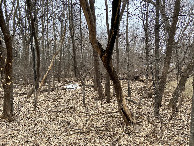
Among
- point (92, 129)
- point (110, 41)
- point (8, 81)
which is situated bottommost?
point (92, 129)

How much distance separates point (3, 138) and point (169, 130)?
4694mm

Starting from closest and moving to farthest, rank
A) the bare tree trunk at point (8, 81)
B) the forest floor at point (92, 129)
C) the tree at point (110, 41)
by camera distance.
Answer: the tree at point (110, 41)
the forest floor at point (92, 129)
the bare tree trunk at point (8, 81)

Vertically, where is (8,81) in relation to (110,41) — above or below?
below

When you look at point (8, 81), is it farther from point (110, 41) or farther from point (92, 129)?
point (110, 41)

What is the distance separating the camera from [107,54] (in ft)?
13.9

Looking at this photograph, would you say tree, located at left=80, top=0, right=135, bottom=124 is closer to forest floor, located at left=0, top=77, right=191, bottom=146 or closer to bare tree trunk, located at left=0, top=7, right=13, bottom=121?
forest floor, located at left=0, top=77, right=191, bottom=146

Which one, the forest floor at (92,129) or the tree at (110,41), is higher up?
the tree at (110,41)

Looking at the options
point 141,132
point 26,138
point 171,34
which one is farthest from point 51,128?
point 171,34

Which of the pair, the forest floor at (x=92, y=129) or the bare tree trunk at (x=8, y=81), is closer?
the forest floor at (x=92, y=129)

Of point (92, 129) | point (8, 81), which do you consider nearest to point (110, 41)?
point (92, 129)

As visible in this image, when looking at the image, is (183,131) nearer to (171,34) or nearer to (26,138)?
(171,34)

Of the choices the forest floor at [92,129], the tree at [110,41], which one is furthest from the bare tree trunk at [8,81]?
the tree at [110,41]

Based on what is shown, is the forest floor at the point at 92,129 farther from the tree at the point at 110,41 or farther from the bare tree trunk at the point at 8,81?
the tree at the point at 110,41

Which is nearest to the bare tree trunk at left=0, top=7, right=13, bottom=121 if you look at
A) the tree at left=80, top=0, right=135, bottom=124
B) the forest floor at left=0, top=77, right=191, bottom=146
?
the forest floor at left=0, top=77, right=191, bottom=146
